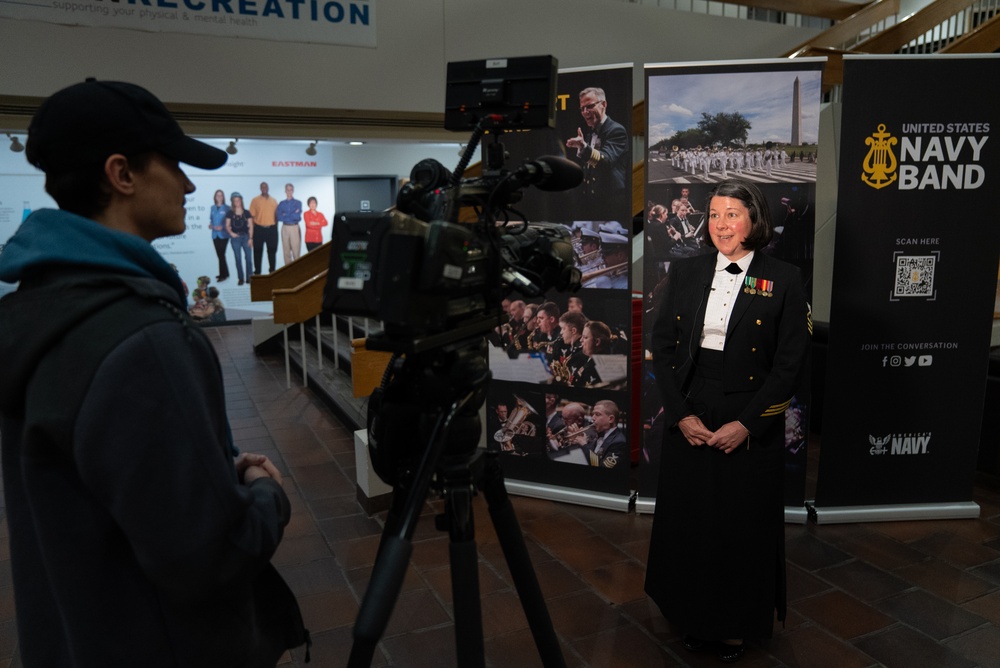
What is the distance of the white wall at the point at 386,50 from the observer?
16.9 ft

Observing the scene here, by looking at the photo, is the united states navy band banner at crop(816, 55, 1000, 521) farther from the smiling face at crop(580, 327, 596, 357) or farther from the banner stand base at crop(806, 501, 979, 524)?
the smiling face at crop(580, 327, 596, 357)

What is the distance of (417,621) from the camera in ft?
8.41

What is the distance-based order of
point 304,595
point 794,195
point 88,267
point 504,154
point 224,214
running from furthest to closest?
point 224,214 < point 794,195 < point 304,595 < point 504,154 < point 88,267

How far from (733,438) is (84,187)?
192 centimetres

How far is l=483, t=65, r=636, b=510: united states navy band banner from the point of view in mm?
3299

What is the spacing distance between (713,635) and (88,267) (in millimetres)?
2132

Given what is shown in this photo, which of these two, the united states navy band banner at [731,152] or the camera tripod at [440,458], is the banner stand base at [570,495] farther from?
the camera tripod at [440,458]

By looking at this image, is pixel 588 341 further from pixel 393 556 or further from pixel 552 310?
pixel 393 556

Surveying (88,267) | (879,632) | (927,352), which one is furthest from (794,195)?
(88,267)

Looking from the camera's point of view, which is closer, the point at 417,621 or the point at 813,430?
the point at 417,621

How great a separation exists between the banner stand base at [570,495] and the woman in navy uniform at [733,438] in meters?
1.10

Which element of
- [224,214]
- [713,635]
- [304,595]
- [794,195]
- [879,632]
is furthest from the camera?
[224,214]

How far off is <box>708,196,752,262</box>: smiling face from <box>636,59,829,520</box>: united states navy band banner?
2.40 ft

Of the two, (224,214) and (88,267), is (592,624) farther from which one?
(224,214)
